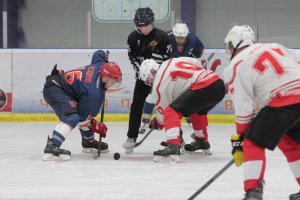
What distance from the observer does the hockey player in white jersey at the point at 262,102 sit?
3342 millimetres

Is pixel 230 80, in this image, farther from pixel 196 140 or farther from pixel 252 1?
pixel 252 1

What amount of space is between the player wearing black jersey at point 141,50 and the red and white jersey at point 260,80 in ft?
7.69

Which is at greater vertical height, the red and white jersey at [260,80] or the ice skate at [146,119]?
the red and white jersey at [260,80]

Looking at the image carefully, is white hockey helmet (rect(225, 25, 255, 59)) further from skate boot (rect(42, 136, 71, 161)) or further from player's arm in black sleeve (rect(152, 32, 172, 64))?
player's arm in black sleeve (rect(152, 32, 172, 64))

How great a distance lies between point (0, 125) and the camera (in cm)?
759

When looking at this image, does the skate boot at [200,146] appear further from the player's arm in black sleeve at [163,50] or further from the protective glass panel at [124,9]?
the protective glass panel at [124,9]

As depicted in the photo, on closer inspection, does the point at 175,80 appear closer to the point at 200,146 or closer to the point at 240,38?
the point at 200,146

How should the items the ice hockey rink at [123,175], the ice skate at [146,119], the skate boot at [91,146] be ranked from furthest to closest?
the ice skate at [146,119] → the skate boot at [91,146] → the ice hockey rink at [123,175]

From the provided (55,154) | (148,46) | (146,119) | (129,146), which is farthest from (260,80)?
(146,119)

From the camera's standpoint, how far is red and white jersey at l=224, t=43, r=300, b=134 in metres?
3.34

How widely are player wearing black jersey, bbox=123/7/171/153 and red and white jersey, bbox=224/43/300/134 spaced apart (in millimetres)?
2344

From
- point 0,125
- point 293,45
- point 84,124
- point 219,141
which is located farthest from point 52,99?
point 293,45

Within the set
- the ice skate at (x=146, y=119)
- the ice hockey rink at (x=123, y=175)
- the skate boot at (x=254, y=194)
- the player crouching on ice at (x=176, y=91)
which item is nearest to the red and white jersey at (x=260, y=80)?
the skate boot at (x=254, y=194)

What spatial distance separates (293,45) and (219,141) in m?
2.24
